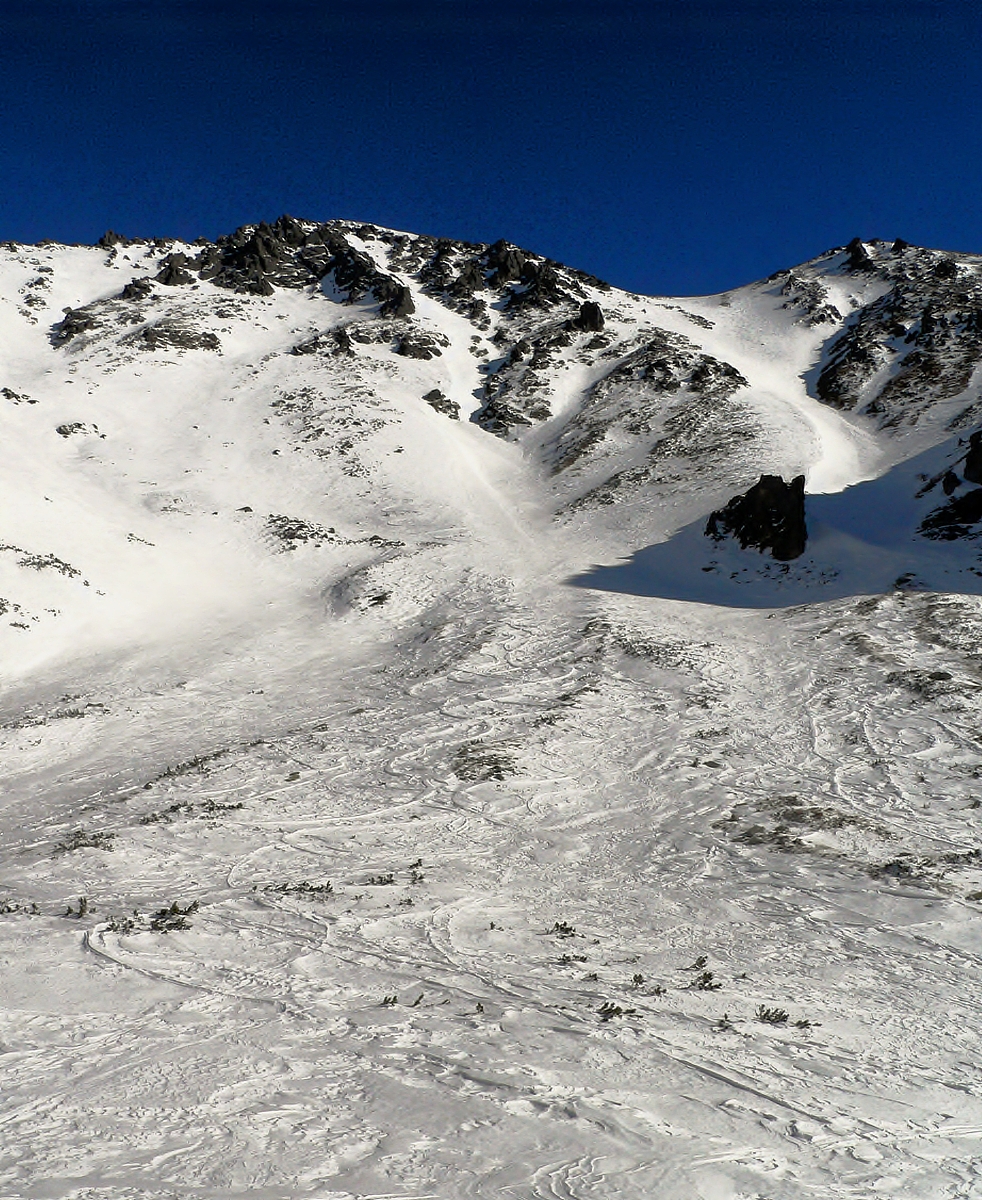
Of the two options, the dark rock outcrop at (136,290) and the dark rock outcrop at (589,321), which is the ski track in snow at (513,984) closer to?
the dark rock outcrop at (589,321)

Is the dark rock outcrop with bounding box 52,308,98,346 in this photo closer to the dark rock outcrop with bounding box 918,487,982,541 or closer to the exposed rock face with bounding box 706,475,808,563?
the exposed rock face with bounding box 706,475,808,563

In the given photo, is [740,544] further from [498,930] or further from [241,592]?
[498,930]

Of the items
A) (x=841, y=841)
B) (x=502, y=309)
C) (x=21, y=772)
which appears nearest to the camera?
(x=841, y=841)

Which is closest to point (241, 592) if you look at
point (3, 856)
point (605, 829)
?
point (3, 856)

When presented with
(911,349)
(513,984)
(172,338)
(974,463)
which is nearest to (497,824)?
(513,984)

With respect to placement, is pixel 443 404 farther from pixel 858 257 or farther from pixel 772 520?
pixel 858 257

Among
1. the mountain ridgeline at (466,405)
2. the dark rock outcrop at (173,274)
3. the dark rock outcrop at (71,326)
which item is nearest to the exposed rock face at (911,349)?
the mountain ridgeline at (466,405)

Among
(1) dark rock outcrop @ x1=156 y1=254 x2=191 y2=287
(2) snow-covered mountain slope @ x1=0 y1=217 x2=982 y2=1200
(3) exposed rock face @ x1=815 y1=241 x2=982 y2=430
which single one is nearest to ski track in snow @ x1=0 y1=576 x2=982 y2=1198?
(2) snow-covered mountain slope @ x1=0 y1=217 x2=982 y2=1200
